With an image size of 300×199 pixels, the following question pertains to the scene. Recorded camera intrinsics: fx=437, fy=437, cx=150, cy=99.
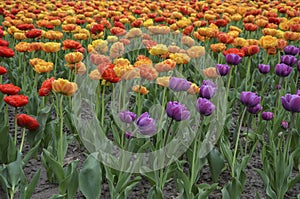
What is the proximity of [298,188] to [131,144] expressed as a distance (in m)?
1.25

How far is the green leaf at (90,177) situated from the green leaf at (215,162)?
0.82 metres

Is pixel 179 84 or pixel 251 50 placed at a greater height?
pixel 179 84

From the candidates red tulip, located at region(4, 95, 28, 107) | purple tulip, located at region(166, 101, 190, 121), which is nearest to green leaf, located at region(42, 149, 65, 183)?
red tulip, located at region(4, 95, 28, 107)

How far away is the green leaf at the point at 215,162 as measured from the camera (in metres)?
2.91

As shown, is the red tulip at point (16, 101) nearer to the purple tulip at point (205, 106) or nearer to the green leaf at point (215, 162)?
the purple tulip at point (205, 106)

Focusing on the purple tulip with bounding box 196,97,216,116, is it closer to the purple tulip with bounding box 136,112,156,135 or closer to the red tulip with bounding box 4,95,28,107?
the purple tulip with bounding box 136,112,156,135

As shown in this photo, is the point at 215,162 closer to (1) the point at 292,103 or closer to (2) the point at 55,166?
(1) the point at 292,103

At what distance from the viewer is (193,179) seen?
2.65 m

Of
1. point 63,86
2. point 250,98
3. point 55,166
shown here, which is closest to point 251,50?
point 250,98

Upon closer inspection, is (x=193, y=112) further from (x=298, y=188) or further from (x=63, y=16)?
(x=63, y=16)

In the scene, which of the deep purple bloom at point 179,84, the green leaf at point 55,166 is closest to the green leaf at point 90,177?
the green leaf at point 55,166

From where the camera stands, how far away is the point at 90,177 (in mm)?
2461

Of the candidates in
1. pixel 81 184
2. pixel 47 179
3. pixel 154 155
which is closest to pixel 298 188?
pixel 154 155

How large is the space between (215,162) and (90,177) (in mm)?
888
